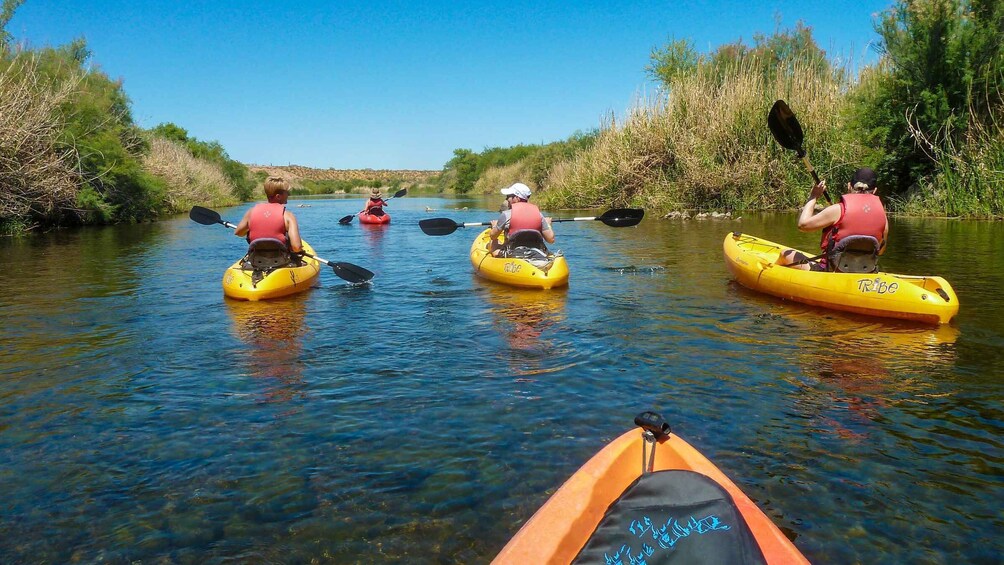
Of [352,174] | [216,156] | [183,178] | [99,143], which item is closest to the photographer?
[99,143]

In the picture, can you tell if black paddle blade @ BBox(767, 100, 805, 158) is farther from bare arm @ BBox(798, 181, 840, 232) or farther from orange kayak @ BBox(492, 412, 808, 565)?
orange kayak @ BBox(492, 412, 808, 565)

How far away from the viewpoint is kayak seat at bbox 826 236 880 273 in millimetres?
7074

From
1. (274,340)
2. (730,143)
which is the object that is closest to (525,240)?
(274,340)

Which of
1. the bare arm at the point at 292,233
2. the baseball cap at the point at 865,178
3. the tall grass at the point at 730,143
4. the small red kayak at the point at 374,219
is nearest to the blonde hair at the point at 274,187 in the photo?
the bare arm at the point at 292,233

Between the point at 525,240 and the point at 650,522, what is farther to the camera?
the point at 525,240

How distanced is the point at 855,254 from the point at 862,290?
53cm

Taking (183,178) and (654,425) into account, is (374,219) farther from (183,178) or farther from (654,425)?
(654,425)

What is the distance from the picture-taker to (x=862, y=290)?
684 centimetres

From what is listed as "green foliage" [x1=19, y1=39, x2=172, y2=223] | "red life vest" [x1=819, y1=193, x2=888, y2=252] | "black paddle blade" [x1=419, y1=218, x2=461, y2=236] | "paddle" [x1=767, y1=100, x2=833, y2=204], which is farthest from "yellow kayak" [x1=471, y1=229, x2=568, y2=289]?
"green foliage" [x1=19, y1=39, x2=172, y2=223]

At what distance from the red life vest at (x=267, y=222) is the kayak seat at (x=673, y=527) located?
6791mm

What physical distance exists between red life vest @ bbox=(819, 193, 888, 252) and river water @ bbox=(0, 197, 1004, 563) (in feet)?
3.13

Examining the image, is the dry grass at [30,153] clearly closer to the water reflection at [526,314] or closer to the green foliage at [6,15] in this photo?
the green foliage at [6,15]

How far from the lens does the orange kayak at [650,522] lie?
7.45ft

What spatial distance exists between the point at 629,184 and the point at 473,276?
50.6 ft
